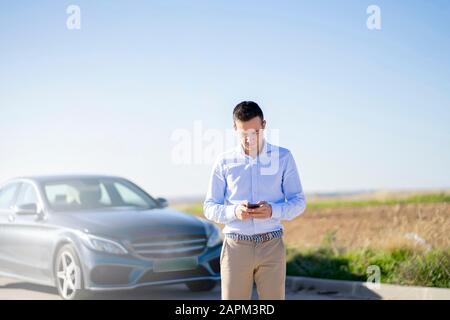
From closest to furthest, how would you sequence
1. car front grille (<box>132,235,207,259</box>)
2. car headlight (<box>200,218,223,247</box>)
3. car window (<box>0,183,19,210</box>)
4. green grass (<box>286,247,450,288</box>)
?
car front grille (<box>132,235,207,259</box>)
green grass (<box>286,247,450,288</box>)
car headlight (<box>200,218,223,247</box>)
car window (<box>0,183,19,210</box>)

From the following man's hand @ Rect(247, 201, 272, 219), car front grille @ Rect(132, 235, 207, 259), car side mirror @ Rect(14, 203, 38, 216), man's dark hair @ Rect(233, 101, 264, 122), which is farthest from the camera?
car side mirror @ Rect(14, 203, 38, 216)

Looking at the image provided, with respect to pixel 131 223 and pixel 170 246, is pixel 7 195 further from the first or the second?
pixel 170 246

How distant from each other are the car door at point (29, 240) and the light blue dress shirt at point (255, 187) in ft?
19.3

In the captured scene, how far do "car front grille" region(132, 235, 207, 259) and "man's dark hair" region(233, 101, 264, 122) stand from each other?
17.5ft

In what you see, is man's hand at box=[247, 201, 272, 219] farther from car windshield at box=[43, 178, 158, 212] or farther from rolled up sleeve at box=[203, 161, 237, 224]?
car windshield at box=[43, 178, 158, 212]

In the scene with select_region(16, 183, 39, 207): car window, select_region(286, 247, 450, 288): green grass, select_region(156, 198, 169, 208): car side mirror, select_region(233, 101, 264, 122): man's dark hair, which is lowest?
select_region(286, 247, 450, 288): green grass

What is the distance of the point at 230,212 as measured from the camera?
16.6ft

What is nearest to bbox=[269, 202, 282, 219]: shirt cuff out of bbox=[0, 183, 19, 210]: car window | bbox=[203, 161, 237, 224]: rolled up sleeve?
bbox=[203, 161, 237, 224]: rolled up sleeve

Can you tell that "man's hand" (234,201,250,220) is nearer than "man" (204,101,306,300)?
Yes

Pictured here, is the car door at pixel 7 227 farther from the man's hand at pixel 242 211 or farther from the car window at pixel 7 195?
the man's hand at pixel 242 211

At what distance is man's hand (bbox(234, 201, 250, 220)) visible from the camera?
492 centimetres

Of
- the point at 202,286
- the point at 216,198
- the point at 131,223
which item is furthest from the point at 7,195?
the point at 216,198

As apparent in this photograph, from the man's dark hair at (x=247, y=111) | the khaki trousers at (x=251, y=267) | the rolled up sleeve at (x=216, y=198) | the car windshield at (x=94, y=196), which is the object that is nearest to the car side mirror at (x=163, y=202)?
the car windshield at (x=94, y=196)

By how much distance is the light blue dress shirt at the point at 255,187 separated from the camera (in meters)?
5.09
